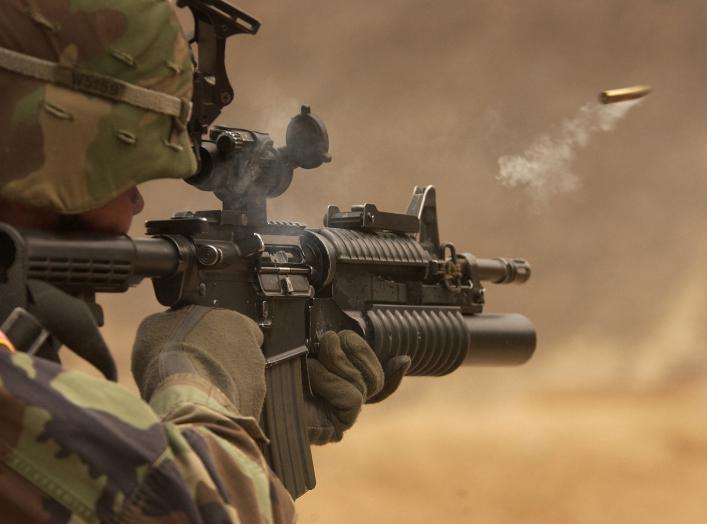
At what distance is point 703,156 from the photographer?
192 inches

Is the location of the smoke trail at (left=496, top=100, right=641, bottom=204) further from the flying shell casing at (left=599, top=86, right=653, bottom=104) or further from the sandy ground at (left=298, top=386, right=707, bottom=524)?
the sandy ground at (left=298, top=386, right=707, bottom=524)

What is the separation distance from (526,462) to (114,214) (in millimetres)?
3173

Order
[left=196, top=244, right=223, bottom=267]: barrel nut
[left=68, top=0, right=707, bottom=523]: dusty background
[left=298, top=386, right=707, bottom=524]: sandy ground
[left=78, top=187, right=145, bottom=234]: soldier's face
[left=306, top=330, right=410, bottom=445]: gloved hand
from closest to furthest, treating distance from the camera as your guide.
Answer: [left=78, top=187, right=145, bottom=234]: soldier's face < [left=196, top=244, right=223, bottom=267]: barrel nut < [left=306, top=330, right=410, bottom=445]: gloved hand < [left=68, top=0, right=707, bottom=523]: dusty background < [left=298, top=386, right=707, bottom=524]: sandy ground

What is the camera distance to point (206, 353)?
177cm

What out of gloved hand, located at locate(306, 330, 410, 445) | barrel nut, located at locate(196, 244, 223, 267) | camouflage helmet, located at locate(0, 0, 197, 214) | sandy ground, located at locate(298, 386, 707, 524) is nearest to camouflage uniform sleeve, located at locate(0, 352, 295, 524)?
camouflage helmet, located at locate(0, 0, 197, 214)

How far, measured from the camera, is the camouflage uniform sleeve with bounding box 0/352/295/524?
1.15m

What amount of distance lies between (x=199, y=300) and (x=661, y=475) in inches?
121

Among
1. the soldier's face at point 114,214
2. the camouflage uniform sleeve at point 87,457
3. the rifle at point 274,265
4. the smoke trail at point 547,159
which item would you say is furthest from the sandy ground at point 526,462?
the camouflage uniform sleeve at point 87,457

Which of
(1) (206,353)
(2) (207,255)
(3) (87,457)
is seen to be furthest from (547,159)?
(3) (87,457)

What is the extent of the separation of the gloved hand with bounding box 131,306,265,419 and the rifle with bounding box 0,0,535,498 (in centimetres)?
10

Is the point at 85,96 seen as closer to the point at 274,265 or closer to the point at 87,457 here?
the point at 87,457

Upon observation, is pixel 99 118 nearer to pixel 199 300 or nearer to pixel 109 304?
pixel 199 300

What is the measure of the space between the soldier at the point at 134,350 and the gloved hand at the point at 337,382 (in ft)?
1.18

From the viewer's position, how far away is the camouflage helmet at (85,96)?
1.45 meters
